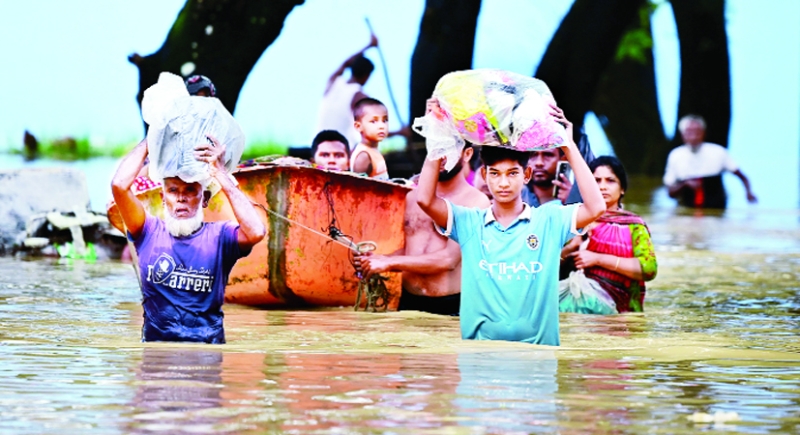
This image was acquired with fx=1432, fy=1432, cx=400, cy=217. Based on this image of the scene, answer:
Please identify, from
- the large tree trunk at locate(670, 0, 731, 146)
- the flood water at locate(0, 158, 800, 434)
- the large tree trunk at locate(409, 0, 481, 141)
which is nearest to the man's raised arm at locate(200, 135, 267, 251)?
the flood water at locate(0, 158, 800, 434)

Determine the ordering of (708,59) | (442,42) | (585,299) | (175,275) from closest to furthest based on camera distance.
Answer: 1. (175,275)
2. (585,299)
3. (442,42)
4. (708,59)

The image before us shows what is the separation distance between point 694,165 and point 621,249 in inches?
436

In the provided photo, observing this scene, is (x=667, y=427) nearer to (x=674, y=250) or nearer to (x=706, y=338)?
(x=706, y=338)

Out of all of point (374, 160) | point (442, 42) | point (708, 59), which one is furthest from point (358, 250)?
point (708, 59)

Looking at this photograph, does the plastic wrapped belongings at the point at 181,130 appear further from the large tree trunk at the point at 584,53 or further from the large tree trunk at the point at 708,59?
the large tree trunk at the point at 708,59

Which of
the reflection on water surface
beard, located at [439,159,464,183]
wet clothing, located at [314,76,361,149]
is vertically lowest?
the reflection on water surface

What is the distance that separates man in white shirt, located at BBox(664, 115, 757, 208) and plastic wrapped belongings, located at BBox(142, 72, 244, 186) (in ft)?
43.5

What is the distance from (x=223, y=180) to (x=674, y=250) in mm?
8390

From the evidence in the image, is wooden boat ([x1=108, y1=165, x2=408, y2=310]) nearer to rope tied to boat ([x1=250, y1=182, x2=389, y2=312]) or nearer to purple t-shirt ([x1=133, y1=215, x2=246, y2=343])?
rope tied to boat ([x1=250, y1=182, x2=389, y2=312])

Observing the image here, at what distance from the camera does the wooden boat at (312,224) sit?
8289mm

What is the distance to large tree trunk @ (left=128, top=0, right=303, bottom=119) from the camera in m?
14.3

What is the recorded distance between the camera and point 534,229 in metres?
5.86

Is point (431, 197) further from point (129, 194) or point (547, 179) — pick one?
point (547, 179)

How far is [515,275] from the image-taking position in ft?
19.0
